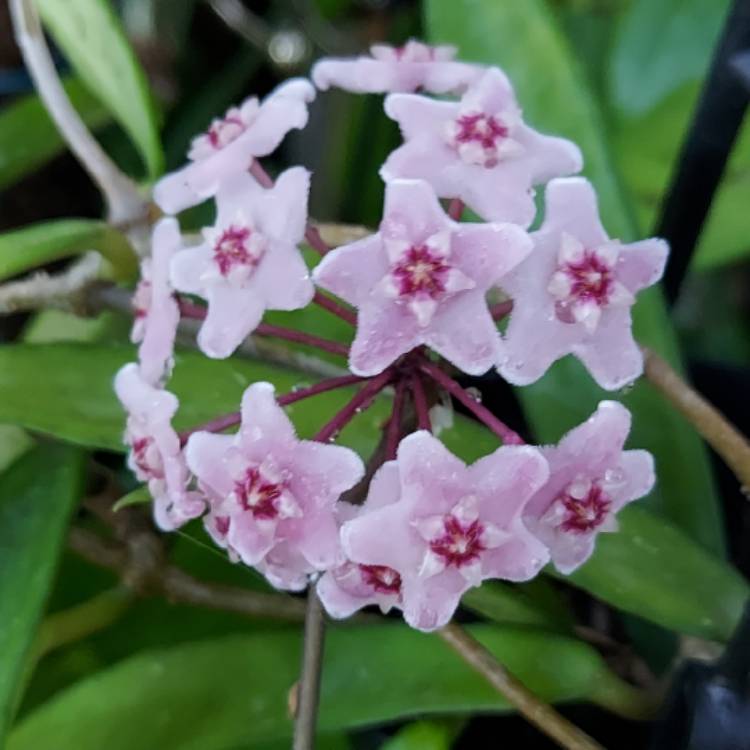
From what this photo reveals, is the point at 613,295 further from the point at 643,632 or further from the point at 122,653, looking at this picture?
the point at 122,653

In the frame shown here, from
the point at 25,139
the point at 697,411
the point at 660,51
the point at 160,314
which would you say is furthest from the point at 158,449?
the point at 660,51

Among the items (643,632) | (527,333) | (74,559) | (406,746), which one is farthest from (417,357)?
(74,559)

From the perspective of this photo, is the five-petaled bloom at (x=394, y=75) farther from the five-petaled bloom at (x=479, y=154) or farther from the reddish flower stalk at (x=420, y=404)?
the reddish flower stalk at (x=420, y=404)

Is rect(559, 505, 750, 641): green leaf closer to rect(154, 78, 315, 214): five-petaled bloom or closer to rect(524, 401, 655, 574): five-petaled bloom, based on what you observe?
rect(524, 401, 655, 574): five-petaled bloom

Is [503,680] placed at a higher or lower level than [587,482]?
lower

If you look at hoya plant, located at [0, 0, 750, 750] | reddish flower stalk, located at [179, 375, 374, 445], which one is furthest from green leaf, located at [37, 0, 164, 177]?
reddish flower stalk, located at [179, 375, 374, 445]

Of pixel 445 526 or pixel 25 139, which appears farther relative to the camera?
pixel 25 139

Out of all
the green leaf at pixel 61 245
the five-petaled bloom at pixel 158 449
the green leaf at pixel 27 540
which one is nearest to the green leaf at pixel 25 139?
the green leaf at pixel 61 245

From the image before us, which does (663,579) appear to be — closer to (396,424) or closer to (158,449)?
(396,424)
